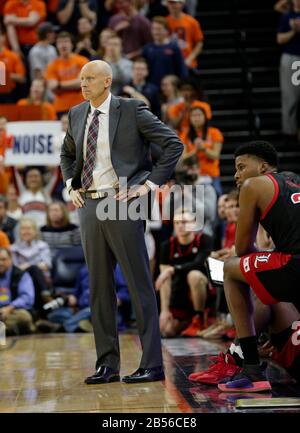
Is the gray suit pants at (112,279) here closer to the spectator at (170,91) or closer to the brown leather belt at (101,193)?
the brown leather belt at (101,193)

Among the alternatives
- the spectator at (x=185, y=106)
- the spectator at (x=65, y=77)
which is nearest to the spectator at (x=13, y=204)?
the spectator at (x=65, y=77)

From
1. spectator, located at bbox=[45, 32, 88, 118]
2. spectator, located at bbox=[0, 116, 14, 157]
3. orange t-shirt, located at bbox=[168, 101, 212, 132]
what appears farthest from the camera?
spectator, located at bbox=[45, 32, 88, 118]

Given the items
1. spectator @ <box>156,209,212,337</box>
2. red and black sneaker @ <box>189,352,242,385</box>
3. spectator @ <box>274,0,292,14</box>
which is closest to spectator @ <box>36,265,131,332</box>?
spectator @ <box>156,209,212,337</box>

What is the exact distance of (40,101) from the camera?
10.4m

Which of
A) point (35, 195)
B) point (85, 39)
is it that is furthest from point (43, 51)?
point (35, 195)

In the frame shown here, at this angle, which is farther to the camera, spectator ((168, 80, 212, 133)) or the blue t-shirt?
the blue t-shirt

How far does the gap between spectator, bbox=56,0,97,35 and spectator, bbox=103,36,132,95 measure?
1609mm

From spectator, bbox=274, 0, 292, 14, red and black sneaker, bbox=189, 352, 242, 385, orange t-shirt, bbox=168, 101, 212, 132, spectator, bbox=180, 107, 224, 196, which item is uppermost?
spectator, bbox=274, 0, 292, 14

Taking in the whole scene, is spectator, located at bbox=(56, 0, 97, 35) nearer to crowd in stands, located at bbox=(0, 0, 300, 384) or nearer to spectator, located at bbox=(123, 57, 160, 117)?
crowd in stands, located at bbox=(0, 0, 300, 384)

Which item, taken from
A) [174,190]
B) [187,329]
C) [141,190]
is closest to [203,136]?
[174,190]

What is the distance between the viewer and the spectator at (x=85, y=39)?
11.2 metres

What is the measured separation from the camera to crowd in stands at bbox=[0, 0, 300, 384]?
819cm

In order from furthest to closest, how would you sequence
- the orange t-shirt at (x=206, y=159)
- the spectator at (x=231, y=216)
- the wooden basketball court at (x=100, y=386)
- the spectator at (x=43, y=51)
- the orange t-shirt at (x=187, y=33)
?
the orange t-shirt at (x=187, y=33) < the spectator at (x=43, y=51) < the orange t-shirt at (x=206, y=159) < the spectator at (x=231, y=216) < the wooden basketball court at (x=100, y=386)

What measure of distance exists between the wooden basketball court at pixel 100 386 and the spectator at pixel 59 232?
1965 millimetres
